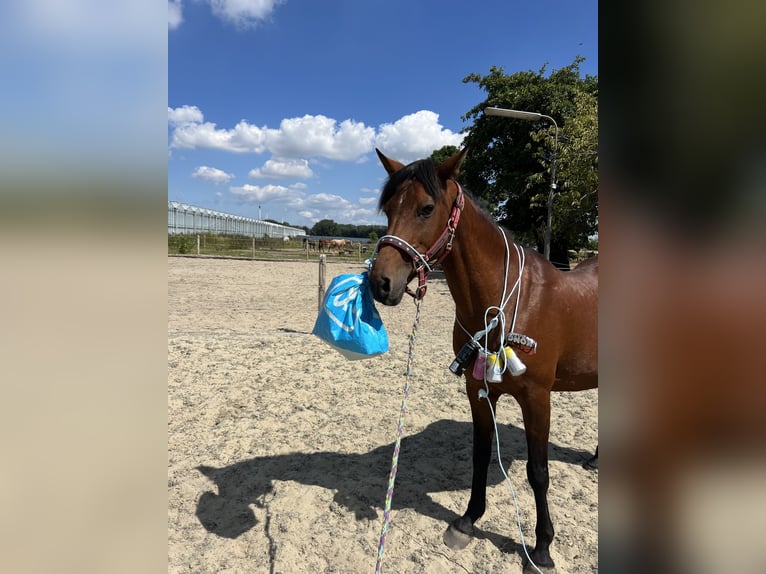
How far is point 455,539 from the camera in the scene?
268 centimetres

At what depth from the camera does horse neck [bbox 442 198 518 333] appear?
2326 millimetres

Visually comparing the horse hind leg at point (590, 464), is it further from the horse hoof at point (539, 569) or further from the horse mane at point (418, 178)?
the horse mane at point (418, 178)

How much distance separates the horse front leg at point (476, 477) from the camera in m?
2.70

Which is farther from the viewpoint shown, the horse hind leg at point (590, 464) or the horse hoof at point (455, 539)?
the horse hind leg at point (590, 464)

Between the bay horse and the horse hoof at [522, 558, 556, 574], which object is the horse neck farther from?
the horse hoof at [522, 558, 556, 574]

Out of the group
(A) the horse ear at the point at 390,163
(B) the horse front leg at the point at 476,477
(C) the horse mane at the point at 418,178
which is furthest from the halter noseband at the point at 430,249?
(B) the horse front leg at the point at 476,477

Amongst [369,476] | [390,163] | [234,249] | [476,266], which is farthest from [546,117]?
[234,249]

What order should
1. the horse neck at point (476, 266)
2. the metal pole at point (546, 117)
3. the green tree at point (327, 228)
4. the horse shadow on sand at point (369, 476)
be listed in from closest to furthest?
the horse neck at point (476, 266)
the horse shadow on sand at point (369, 476)
the metal pole at point (546, 117)
the green tree at point (327, 228)

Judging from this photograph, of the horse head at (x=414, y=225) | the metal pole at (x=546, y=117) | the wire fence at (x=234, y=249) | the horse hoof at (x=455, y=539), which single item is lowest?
the horse hoof at (x=455, y=539)

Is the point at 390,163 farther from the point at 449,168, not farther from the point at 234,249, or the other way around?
the point at 234,249

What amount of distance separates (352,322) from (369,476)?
1895 millimetres
